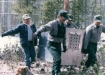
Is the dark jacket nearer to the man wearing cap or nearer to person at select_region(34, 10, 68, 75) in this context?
person at select_region(34, 10, 68, 75)

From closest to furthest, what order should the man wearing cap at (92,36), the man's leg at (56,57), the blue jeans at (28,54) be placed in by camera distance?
1. the man's leg at (56,57)
2. the man wearing cap at (92,36)
3. the blue jeans at (28,54)

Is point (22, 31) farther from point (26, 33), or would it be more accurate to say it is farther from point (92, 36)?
point (92, 36)

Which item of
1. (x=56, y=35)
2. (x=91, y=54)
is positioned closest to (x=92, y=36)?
(x=91, y=54)

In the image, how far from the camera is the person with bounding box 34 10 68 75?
23.2 feet

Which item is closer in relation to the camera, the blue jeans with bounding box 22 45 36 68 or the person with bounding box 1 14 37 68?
the person with bounding box 1 14 37 68

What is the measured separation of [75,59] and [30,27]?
138 cm

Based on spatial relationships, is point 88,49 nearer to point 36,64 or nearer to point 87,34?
point 87,34

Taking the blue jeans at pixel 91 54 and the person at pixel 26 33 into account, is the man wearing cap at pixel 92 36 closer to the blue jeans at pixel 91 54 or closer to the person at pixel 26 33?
the blue jeans at pixel 91 54

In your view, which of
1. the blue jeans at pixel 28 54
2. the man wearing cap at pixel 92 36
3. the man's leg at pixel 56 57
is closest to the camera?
the man's leg at pixel 56 57

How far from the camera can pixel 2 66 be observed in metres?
8.99

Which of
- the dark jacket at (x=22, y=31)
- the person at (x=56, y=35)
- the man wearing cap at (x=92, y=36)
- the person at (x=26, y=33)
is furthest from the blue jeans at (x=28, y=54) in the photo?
the man wearing cap at (x=92, y=36)

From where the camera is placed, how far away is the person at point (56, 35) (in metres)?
7.07

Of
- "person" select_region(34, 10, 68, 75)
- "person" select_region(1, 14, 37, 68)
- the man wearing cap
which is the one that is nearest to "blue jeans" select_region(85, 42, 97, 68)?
the man wearing cap

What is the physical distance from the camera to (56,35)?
721cm
